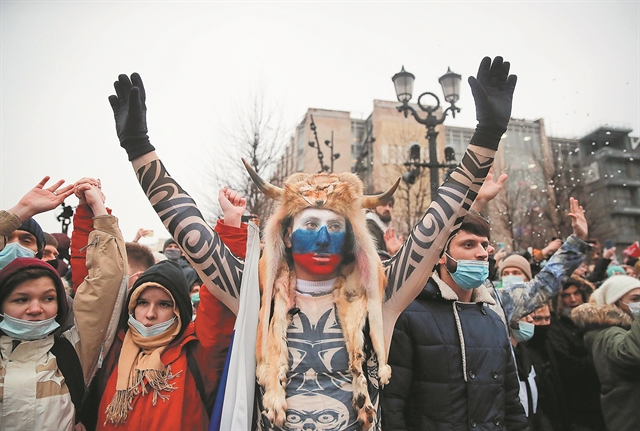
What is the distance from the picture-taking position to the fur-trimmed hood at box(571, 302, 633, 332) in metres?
3.45

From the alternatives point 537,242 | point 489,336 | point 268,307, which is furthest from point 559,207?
point 268,307

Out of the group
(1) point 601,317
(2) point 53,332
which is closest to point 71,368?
(2) point 53,332

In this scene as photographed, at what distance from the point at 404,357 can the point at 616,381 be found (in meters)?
2.00

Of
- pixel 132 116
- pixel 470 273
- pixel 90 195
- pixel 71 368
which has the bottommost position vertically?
pixel 71 368

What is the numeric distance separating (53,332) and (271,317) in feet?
4.40

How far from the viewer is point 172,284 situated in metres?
2.53

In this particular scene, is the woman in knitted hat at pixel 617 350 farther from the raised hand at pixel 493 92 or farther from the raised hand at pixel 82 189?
the raised hand at pixel 82 189

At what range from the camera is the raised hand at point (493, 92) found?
1.99 meters

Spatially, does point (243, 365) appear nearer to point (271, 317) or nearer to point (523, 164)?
point (271, 317)

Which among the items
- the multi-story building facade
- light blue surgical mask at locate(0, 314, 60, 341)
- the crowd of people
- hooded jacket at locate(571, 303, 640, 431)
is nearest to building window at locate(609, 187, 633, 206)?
the multi-story building facade

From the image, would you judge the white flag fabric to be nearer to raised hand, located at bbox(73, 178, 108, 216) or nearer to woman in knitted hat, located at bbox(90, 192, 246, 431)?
woman in knitted hat, located at bbox(90, 192, 246, 431)

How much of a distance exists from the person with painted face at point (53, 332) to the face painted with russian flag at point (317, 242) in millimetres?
1136

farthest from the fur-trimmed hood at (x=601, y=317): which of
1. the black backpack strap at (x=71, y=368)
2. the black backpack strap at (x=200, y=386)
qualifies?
the black backpack strap at (x=71, y=368)

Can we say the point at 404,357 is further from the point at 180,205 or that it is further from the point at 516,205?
the point at 516,205
